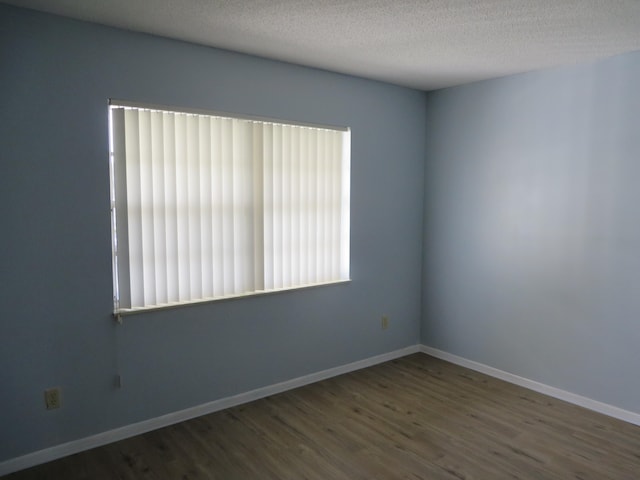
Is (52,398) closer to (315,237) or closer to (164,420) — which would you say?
(164,420)

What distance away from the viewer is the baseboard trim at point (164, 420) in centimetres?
254

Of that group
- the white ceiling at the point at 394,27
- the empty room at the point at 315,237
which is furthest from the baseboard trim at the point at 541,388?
the white ceiling at the point at 394,27

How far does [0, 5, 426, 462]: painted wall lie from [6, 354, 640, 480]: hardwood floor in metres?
0.24

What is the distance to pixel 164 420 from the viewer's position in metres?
3.00

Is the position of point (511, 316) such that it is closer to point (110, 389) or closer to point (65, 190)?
point (110, 389)

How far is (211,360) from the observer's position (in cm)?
318

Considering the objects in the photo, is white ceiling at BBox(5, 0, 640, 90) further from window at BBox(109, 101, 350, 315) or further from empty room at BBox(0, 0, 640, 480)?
window at BBox(109, 101, 350, 315)

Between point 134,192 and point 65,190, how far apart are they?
0.38 meters

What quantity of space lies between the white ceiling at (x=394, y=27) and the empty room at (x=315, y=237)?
0.08 feet

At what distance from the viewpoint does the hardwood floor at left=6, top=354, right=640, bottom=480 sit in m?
2.52

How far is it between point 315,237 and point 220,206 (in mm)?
883

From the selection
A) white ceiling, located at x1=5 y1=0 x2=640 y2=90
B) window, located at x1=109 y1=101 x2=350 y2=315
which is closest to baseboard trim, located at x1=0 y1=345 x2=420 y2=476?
window, located at x1=109 y1=101 x2=350 y2=315

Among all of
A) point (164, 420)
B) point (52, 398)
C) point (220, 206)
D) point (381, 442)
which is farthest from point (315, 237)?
point (52, 398)

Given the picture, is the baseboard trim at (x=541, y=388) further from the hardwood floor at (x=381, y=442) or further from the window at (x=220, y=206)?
the window at (x=220, y=206)
